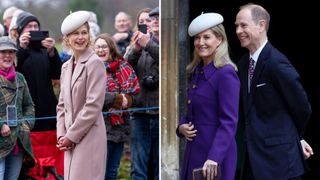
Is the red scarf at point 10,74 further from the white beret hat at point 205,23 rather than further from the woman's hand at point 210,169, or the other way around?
the woman's hand at point 210,169

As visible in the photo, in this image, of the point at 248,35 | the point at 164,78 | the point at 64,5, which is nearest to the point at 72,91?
the point at 164,78

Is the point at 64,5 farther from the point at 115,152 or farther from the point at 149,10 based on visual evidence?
the point at 115,152

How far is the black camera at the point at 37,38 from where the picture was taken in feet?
20.7

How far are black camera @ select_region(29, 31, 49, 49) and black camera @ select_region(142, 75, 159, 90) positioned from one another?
895 millimetres

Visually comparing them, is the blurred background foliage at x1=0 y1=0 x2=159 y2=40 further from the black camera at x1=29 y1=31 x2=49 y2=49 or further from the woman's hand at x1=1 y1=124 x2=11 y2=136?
the woman's hand at x1=1 y1=124 x2=11 y2=136

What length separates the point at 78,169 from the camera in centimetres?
547

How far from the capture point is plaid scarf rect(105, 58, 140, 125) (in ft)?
21.0

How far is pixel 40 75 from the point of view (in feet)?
20.9

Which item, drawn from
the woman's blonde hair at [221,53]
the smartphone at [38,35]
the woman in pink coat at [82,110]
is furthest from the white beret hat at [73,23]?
the woman's blonde hair at [221,53]

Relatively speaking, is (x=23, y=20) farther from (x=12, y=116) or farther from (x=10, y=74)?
(x=12, y=116)

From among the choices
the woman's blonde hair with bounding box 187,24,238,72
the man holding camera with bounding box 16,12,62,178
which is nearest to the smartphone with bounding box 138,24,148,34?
the man holding camera with bounding box 16,12,62,178

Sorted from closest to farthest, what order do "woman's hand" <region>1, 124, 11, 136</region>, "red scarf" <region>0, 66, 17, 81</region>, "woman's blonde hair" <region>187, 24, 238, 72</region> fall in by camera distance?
"woman's blonde hair" <region>187, 24, 238, 72</region>, "woman's hand" <region>1, 124, 11, 136</region>, "red scarf" <region>0, 66, 17, 81</region>

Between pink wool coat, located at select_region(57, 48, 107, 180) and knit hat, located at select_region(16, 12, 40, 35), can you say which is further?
knit hat, located at select_region(16, 12, 40, 35)

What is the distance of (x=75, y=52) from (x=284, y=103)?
5.06 ft
